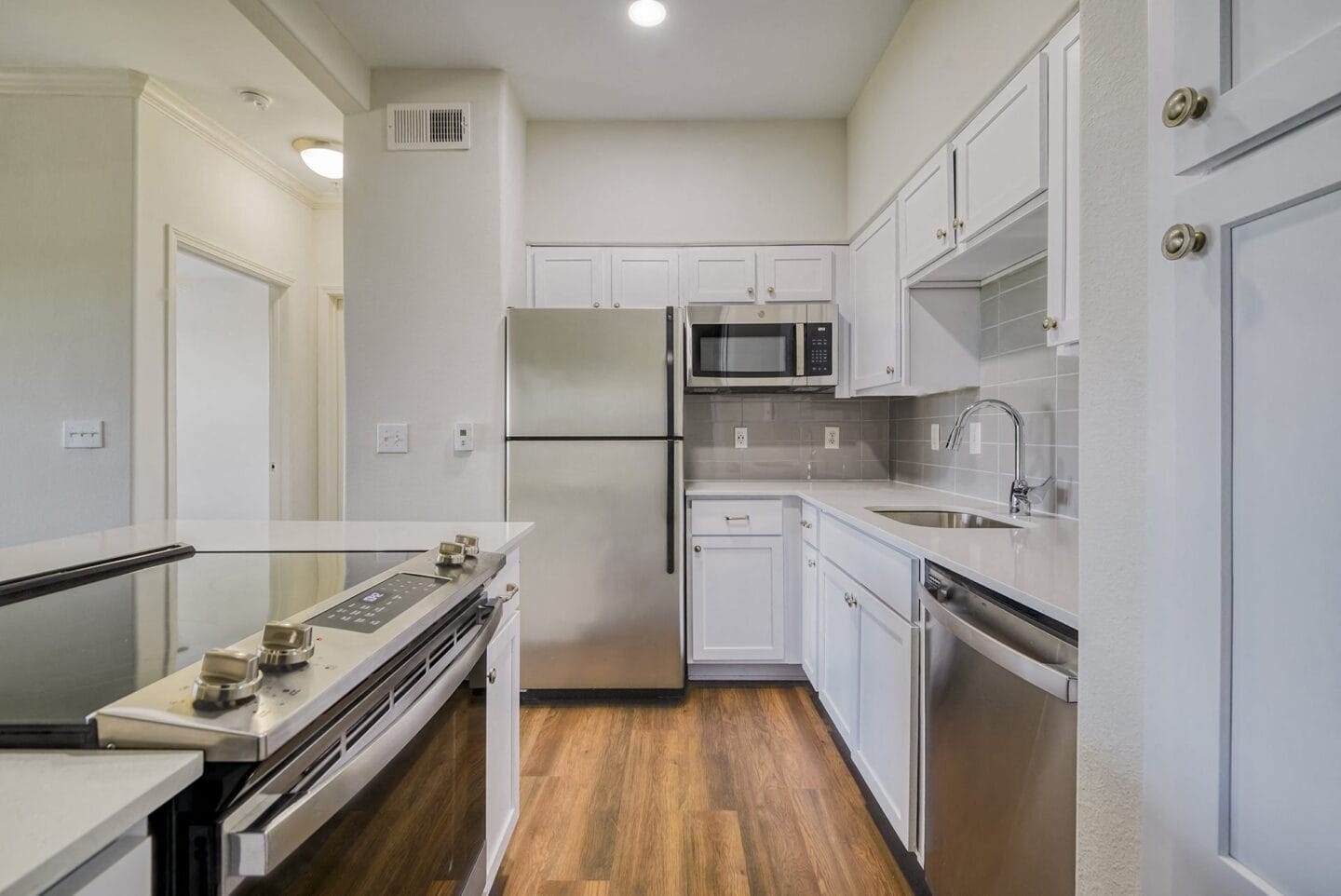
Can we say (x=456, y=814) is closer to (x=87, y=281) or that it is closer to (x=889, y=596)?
(x=889, y=596)

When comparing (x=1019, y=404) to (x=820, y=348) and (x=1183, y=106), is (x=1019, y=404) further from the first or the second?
(x=1183, y=106)

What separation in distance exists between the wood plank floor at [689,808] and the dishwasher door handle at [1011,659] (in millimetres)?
773

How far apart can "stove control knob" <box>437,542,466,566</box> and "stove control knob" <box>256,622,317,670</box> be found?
48cm

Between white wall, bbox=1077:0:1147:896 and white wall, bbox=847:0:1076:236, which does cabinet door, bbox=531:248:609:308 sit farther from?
white wall, bbox=1077:0:1147:896

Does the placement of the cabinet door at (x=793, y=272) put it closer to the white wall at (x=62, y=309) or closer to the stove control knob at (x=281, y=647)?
the stove control knob at (x=281, y=647)

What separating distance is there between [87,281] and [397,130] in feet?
5.01

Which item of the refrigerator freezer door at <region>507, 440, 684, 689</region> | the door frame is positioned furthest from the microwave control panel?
the door frame

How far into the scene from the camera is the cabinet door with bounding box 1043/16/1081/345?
4.24 ft

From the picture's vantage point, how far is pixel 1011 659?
3.36ft

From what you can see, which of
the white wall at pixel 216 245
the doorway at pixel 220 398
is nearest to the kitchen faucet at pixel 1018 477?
the white wall at pixel 216 245

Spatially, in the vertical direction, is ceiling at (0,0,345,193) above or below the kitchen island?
above

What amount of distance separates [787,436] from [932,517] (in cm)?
114

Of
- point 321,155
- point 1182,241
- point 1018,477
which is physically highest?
point 321,155

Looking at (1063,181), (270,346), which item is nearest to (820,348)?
(1063,181)
